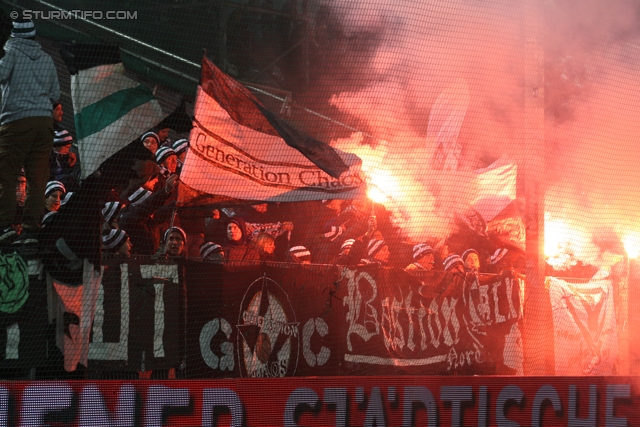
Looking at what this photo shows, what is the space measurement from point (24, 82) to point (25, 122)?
28 centimetres

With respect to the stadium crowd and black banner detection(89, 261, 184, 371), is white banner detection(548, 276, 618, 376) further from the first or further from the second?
black banner detection(89, 261, 184, 371)

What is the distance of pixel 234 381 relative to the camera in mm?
5113

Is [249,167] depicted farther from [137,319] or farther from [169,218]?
[137,319]

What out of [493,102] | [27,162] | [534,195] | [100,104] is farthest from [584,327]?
[27,162]

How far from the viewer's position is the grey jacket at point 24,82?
5.68 metres

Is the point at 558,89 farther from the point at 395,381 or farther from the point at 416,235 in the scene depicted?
the point at 395,381

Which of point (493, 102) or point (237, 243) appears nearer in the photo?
point (237, 243)

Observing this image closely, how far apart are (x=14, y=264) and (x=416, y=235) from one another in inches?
146

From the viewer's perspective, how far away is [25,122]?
18.5ft

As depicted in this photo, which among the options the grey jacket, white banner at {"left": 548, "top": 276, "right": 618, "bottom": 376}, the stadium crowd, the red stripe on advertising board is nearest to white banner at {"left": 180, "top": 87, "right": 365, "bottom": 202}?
the stadium crowd

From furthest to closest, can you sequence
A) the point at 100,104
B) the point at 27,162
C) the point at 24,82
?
the point at 100,104 < the point at 24,82 < the point at 27,162

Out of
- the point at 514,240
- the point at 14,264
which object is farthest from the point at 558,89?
the point at 14,264

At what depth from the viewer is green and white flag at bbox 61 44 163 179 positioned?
19.3 feet

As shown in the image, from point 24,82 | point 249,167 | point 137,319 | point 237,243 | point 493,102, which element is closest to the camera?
point 137,319
